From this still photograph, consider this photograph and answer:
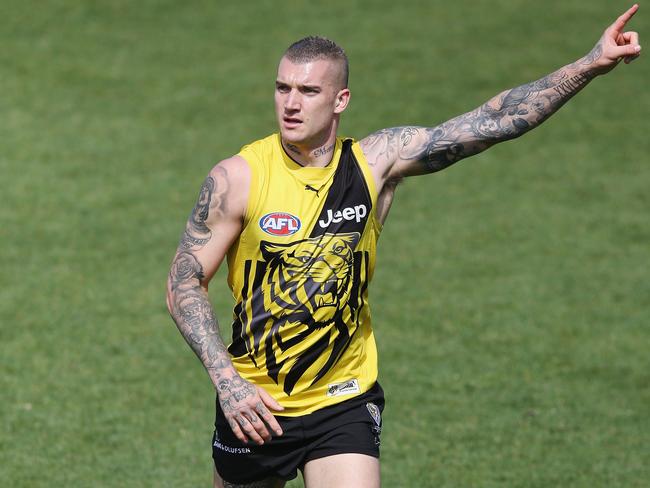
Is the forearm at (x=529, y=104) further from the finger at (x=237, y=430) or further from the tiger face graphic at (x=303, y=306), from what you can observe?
the finger at (x=237, y=430)

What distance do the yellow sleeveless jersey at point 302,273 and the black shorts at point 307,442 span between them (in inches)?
2.3

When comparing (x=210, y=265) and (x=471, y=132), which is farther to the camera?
(x=471, y=132)

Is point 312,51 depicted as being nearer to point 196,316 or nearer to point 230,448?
point 196,316

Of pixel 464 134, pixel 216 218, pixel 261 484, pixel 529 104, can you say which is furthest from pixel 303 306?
pixel 529 104

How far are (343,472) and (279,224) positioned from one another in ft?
3.53

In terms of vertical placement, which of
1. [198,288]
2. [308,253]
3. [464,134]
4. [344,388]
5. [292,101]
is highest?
[292,101]

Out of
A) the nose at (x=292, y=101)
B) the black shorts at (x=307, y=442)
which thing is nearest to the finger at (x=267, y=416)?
the black shorts at (x=307, y=442)

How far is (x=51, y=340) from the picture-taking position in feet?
30.3

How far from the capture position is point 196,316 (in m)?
5.04

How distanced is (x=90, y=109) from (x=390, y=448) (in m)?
7.62

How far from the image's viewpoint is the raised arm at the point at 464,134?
526 centimetres

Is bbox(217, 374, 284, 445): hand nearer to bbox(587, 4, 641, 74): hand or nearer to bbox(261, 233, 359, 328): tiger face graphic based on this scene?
bbox(261, 233, 359, 328): tiger face graphic

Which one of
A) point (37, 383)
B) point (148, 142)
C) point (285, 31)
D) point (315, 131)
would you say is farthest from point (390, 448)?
point (285, 31)

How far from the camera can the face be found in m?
5.11
